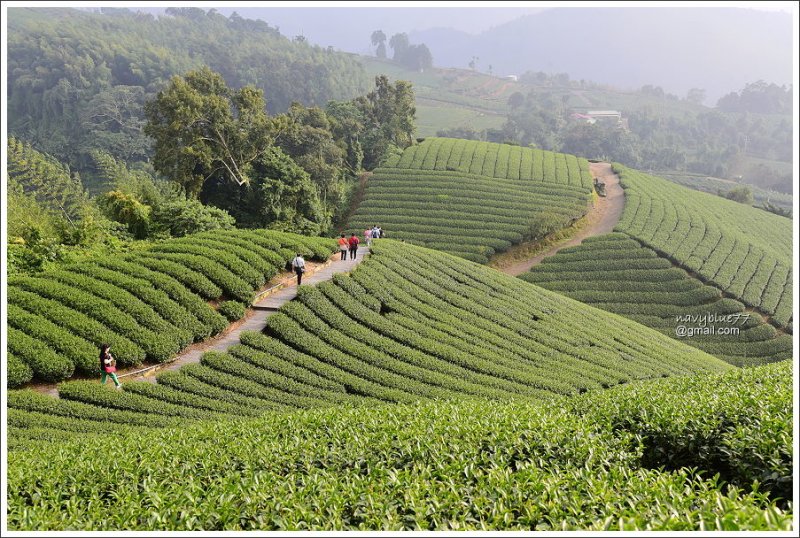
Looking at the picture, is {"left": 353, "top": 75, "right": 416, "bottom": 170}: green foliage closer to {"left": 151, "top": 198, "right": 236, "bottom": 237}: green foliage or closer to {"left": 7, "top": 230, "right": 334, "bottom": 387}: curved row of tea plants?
{"left": 151, "top": 198, "right": 236, "bottom": 237}: green foliage

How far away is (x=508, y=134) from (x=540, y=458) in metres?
118

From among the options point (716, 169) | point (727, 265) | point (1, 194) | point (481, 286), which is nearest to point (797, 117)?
point (1, 194)

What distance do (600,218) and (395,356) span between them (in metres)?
33.1

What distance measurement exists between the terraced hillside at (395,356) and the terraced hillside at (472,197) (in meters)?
14.1

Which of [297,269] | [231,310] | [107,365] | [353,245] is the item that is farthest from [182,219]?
[107,365]

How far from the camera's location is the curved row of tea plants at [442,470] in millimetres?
5715

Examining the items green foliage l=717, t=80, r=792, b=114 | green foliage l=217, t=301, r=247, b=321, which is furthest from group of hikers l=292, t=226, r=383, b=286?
green foliage l=717, t=80, r=792, b=114

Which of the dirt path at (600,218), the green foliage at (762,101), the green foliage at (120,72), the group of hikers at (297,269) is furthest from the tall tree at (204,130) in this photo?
the green foliage at (762,101)

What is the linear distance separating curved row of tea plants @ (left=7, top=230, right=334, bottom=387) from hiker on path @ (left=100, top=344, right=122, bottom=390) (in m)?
0.54

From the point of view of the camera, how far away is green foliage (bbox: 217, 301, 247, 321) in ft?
52.0

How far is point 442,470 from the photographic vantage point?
7.01 meters

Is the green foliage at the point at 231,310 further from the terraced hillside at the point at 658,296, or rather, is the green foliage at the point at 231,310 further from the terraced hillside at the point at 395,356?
the terraced hillside at the point at 658,296

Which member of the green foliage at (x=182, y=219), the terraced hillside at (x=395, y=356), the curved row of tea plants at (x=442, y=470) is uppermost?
the curved row of tea plants at (x=442, y=470)

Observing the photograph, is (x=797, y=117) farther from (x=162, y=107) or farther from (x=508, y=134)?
(x=508, y=134)
